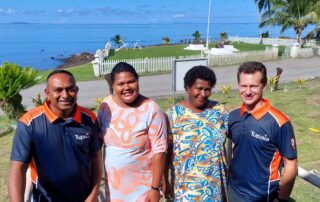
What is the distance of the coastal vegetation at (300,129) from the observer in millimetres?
4917

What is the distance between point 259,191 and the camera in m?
2.87

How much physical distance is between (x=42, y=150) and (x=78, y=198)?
0.51 metres

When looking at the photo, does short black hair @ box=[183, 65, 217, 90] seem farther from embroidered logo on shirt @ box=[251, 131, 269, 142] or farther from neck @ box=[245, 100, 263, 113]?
embroidered logo on shirt @ box=[251, 131, 269, 142]

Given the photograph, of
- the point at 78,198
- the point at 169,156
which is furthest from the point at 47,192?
the point at 169,156

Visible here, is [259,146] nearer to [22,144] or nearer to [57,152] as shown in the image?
[57,152]

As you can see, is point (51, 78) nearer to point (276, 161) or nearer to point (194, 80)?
point (194, 80)

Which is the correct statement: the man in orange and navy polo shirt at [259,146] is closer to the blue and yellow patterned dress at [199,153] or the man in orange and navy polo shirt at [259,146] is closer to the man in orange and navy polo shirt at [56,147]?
the blue and yellow patterned dress at [199,153]

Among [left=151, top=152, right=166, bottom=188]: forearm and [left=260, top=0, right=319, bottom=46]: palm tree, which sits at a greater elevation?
[left=260, top=0, right=319, bottom=46]: palm tree

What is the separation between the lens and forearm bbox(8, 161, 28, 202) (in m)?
2.60

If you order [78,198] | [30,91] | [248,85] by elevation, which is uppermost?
[248,85]

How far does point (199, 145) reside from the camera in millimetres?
2883

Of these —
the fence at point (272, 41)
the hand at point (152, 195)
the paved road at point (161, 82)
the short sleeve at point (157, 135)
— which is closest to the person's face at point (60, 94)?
the short sleeve at point (157, 135)

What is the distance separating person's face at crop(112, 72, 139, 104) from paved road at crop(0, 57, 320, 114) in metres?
9.82

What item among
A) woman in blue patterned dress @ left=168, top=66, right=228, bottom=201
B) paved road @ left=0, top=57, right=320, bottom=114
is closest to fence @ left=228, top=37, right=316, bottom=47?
paved road @ left=0, top=57, right=320, bottom=114
